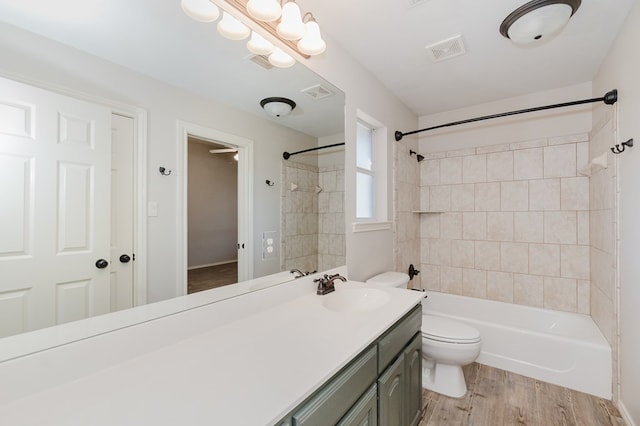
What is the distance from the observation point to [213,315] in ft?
3.61

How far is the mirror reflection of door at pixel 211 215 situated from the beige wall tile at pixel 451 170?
2.54 m

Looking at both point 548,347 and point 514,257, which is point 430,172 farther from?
point 548,347

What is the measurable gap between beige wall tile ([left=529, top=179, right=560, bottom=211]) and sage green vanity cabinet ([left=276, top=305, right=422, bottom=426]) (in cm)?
190

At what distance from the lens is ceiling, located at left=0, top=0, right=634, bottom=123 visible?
0.84 metres

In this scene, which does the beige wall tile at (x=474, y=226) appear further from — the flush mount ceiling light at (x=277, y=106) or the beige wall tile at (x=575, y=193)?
the flush mount ceiling light at (x=277, y=106)

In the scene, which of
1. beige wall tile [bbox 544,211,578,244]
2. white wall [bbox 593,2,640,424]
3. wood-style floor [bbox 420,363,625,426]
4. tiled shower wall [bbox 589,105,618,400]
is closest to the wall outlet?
wood-style floor [bbox 420,363,625,426]

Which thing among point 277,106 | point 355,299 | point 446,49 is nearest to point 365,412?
point 355,299

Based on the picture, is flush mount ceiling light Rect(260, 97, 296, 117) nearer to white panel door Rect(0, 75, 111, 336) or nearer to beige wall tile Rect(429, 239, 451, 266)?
white panel door Rect(0, 75, 111, 336)

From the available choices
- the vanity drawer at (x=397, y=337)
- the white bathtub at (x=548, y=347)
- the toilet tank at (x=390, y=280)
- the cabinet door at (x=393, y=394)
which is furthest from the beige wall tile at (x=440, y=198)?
the cabinet door at (x=393, y=394)

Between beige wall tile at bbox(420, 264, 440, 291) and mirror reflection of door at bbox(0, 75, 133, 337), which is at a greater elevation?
mirror reflection of door at bbox(0, 75, 133, 337)

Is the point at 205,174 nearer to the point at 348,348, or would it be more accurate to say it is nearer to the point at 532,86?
the point at 348,348

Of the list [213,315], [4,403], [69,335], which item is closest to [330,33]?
[213,315]

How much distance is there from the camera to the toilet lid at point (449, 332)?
6.02 ft

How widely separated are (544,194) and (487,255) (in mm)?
759
